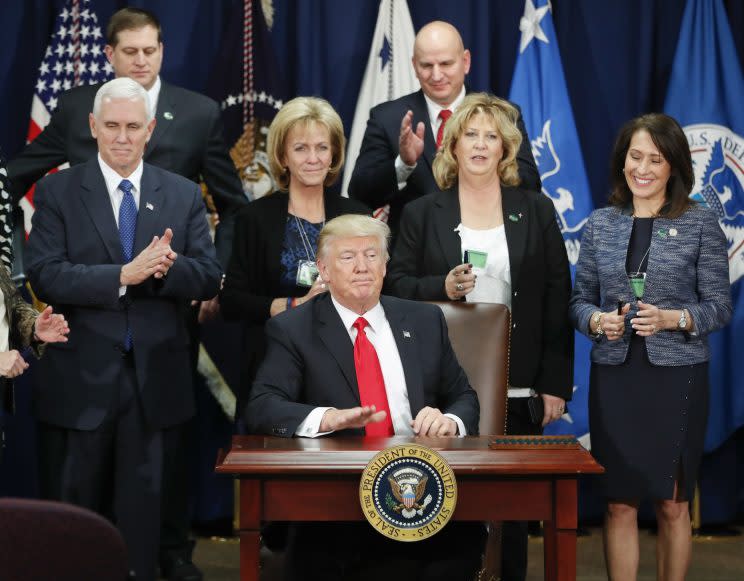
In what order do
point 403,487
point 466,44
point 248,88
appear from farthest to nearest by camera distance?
point 466,44
point 248,88
point 403,487

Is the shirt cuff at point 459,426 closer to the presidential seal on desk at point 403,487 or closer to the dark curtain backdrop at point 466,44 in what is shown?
the presidential seal on desk at point 403,487

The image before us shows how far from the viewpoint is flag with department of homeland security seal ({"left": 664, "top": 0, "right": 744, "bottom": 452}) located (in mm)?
5551

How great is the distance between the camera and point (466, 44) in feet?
18.8

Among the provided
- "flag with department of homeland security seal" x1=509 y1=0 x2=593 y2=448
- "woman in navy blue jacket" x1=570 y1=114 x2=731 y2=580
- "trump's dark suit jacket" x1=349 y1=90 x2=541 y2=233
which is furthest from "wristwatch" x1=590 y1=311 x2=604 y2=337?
A: "flag with department of homeland security seal" x1=509 y1=0 x2=593 y2=448

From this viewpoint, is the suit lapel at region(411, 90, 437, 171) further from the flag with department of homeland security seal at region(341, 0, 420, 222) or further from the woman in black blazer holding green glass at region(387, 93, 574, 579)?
the flag with department of homeland security seal at region(341, 0, 420, 222)

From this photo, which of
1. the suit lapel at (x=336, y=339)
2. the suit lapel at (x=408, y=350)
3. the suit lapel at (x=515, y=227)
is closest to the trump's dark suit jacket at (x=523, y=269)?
the suit lapel at (x=515, y=227)

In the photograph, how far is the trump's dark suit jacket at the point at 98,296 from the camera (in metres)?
3.88

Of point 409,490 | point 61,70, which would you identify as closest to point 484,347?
point 409,490

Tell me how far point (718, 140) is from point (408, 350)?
2.49 meters

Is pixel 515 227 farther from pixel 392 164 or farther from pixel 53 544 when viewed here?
pixel 53 544

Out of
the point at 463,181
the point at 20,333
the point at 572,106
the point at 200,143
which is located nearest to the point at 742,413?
the point at 572,106

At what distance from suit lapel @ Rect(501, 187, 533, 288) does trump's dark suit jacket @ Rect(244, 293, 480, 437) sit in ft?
1.99

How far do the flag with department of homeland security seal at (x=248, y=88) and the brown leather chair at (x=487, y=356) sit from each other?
1669 mm

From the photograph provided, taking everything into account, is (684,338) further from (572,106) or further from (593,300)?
(572,106)
